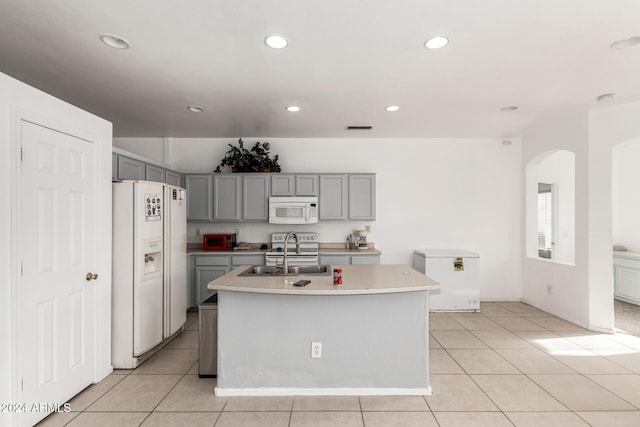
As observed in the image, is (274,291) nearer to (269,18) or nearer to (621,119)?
(269,18)

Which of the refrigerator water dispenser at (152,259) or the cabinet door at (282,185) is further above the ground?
the cabinet door at (282,185)

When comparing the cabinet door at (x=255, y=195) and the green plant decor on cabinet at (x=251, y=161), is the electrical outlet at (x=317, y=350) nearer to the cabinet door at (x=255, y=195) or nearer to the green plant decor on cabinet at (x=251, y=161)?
the cabinet door at (x=255, y=195)

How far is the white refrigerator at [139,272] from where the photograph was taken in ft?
9.54

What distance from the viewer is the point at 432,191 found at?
5133mm

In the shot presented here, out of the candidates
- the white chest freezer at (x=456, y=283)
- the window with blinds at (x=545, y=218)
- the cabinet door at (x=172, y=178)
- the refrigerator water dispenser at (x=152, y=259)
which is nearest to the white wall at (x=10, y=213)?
the refrigerator water dispenser at (x=152, y=259)

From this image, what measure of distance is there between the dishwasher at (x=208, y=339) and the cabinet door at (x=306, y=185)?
244 cm

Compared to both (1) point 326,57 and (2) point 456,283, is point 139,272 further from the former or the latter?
(2) point 456,283

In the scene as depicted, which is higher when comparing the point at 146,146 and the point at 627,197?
Result: the point at 146,146

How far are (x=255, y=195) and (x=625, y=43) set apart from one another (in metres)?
4.20

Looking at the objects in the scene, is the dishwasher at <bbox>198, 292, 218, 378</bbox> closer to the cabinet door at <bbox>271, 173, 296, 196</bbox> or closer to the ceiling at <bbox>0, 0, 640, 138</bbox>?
the ceiling at <bbox>0, 0, 640, 138</bbox>

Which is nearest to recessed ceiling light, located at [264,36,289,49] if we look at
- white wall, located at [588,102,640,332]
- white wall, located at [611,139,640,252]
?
white wall, located at [588,102,640,332]

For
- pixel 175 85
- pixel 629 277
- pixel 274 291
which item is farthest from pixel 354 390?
pixel 629 277

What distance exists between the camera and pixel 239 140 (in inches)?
193

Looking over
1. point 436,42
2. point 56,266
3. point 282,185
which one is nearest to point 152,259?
point 56,266
